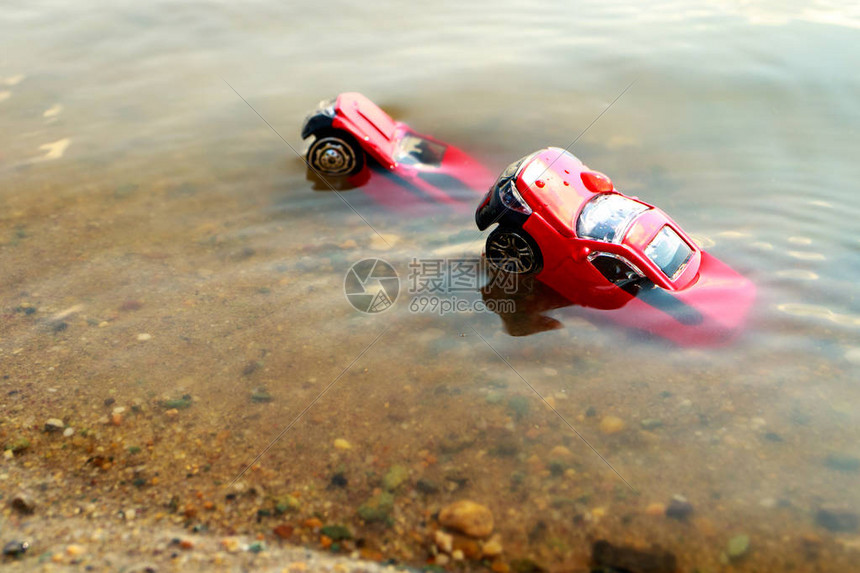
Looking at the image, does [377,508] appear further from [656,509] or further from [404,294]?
[404,294]

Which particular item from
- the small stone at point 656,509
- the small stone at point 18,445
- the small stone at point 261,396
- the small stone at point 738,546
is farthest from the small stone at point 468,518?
the small stone at point 18,445

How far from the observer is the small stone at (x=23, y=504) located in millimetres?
3961

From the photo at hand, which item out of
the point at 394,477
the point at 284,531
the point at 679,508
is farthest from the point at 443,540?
the point at 679,508

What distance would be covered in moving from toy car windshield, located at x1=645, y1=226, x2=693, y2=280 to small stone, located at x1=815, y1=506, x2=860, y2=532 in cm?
218

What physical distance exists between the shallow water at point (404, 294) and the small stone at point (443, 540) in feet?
0.39

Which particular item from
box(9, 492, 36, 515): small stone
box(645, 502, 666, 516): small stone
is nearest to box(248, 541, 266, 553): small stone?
box(9, 492, 36, 515): small stone

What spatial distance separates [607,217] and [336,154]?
3.32m

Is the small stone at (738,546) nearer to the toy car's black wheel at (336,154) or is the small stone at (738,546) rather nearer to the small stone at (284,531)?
the small stone at (284,531)

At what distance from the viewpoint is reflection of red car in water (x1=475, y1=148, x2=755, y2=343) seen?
547cm

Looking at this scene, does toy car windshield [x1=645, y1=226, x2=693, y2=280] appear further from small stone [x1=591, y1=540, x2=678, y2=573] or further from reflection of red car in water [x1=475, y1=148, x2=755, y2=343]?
small stone [x1=591, y1=540, x2=678, y2=573]

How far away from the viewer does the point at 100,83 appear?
31.0ft

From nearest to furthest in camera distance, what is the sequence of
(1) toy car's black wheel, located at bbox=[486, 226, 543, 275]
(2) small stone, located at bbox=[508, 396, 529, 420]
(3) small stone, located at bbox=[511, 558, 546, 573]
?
1. (3) small stone, located at bbox=[511, 558, 546, 573]
2. (2) small stone, located at bbox=[508, 396, 529, 420]
3. (1) toy car's black wheel, located at bbox=[486, 226, 543, 275]

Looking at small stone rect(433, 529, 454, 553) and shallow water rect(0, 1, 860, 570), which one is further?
shallow water rect(0, 1, 860, 570)

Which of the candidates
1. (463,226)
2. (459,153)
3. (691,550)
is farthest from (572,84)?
(691,550)
